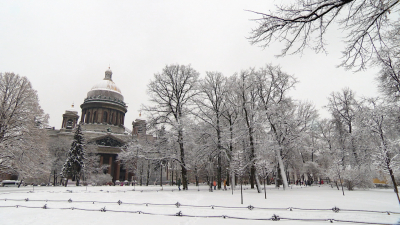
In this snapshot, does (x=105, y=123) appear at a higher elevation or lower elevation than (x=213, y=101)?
higher

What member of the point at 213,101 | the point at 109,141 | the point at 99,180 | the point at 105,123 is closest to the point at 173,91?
the point at 213,101

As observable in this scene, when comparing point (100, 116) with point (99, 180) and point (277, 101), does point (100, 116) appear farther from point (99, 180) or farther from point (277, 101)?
point (277, 101)

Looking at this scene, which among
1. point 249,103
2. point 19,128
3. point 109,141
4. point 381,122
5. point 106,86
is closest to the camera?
point 381,122

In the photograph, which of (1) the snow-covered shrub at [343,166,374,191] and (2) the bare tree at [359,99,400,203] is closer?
(2) the bare tree at [359,99,400,203]

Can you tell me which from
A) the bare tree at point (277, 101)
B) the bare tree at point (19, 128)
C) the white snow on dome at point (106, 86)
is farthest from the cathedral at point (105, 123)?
the bare tree at point (277, 101)

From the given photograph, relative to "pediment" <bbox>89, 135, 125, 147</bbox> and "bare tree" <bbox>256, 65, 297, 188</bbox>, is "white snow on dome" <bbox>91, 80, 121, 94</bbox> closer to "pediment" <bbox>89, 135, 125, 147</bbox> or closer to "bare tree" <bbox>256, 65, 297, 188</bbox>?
"pediment" <bbox>89, 135, 125, 147</bbox>

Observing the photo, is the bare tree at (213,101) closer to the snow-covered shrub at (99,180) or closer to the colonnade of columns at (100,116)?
the snow-covered shrub at (99,180)

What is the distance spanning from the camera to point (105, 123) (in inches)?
2820

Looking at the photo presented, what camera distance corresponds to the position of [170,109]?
2498cm

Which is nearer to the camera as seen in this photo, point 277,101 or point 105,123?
point 277,101

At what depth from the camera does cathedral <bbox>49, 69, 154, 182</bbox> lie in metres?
61.0

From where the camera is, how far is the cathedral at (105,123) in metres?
61.0

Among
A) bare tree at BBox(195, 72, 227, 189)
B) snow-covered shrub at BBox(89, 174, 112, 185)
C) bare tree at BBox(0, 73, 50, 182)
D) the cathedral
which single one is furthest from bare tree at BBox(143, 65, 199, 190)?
the cathedral

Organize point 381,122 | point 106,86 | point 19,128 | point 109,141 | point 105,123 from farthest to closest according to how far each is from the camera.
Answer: point 106,86 < point 105,123 < point 109,141 < point 19,128 < point 381,122
